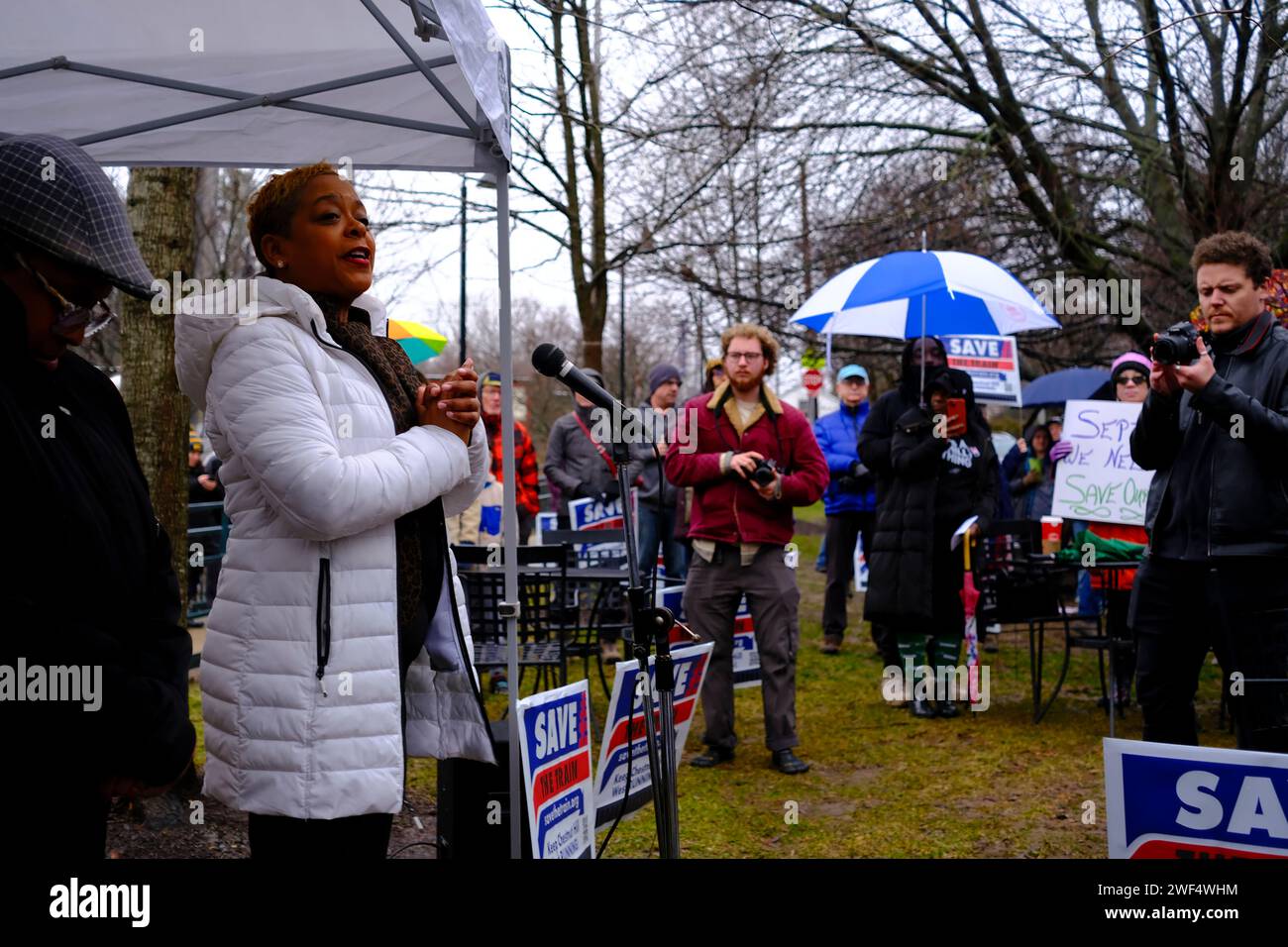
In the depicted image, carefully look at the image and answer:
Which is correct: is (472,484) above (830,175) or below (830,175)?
below

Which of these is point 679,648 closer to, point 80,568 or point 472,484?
point 472,484

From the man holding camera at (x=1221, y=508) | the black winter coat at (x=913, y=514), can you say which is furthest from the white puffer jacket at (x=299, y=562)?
the black winter coat at (x=913, y=514)

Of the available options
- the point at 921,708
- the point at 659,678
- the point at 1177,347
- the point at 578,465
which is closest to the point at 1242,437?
the point at 1177,347

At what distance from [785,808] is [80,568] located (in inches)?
161

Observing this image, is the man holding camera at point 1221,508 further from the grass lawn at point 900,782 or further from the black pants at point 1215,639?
the grass lawn at point 900,782

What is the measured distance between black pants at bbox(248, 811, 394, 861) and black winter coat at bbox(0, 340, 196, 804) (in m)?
0.49

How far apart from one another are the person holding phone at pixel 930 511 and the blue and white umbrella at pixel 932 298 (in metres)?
0.63

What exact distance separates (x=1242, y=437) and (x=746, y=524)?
2.68 meters

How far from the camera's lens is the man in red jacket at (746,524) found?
6.43 metres

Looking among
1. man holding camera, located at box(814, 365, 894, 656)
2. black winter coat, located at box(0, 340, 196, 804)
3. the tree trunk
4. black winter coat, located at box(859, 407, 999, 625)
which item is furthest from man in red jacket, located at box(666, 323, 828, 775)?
black winter coat, located at box(0, 340, 196, 804)
